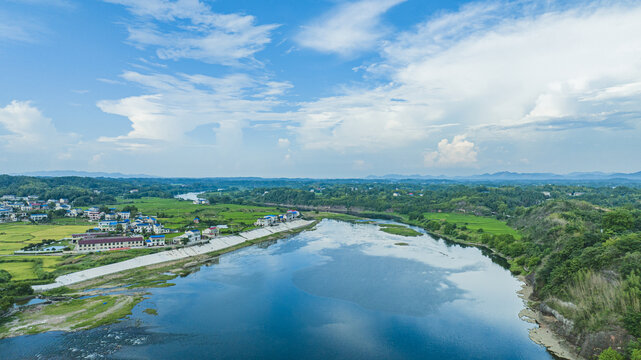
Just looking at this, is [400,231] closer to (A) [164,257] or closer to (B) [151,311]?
(A) [164,257]

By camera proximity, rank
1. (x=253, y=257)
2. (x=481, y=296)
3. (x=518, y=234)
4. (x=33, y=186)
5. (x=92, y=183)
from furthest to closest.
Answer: (x=92, y=183) → (x=33, y=186) → (x=518, y=234) → (x=253, y=257) → (x=481, y=296)

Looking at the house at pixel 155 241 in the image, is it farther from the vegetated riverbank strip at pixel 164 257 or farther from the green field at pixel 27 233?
the green field at pixel 27 233

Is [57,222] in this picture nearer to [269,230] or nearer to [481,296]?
[269,230]

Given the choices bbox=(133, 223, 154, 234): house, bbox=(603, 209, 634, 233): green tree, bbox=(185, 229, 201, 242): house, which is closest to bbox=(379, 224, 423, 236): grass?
bbox=(603, 209, 634, 233): green tree

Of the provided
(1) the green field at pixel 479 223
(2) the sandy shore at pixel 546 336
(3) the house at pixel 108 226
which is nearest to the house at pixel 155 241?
(3) the house at pixel 108 226

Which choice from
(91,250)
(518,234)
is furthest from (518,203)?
(91,250)

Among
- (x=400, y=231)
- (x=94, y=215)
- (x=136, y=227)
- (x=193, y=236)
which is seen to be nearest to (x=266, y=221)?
(x=193, y=236)

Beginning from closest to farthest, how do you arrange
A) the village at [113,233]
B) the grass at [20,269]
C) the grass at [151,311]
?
the grass at [151,311] < the grass at [20,269] < the village at [113,233]
